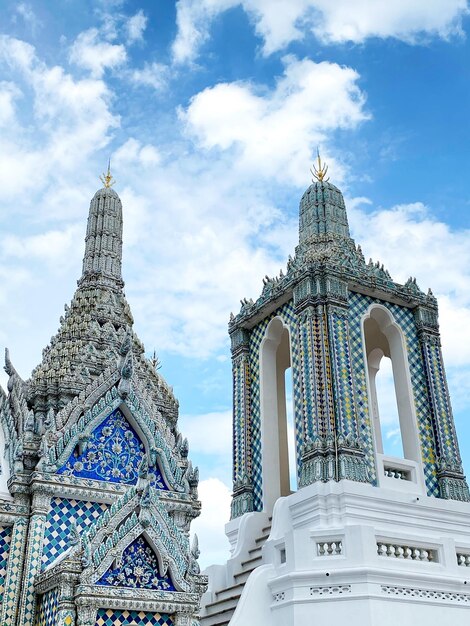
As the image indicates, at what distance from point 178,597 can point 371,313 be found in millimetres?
7201

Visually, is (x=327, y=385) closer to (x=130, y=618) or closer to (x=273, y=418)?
(x=273, y=418)

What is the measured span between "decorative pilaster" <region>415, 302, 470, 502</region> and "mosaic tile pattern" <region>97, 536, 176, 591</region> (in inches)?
228

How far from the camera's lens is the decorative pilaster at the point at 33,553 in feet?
34.4

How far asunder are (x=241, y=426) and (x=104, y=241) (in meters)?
5.28

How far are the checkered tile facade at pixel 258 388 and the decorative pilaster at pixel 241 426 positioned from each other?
95 mm

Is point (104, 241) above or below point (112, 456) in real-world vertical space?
above

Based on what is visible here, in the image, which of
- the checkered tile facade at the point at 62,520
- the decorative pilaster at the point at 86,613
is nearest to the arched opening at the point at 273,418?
the checkered tile facade at the point at 62,520

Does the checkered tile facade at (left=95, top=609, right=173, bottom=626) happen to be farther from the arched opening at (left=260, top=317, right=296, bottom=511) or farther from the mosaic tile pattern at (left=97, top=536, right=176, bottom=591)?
the arched opening at (left=260, top=317, right=296, bottom=511)

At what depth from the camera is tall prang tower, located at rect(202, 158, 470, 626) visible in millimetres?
10820

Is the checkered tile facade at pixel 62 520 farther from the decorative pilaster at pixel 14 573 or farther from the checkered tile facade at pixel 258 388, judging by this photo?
the checkered tile facade at pixel 258 388

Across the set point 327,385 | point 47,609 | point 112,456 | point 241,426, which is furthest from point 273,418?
point 47,609

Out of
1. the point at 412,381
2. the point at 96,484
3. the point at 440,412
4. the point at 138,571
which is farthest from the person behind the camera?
the point at 412,381

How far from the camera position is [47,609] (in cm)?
1014

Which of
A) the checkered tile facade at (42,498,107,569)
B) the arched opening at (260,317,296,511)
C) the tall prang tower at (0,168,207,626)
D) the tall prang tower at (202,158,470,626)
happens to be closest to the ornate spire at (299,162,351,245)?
the tall prang tower at (202,158,470,626)
